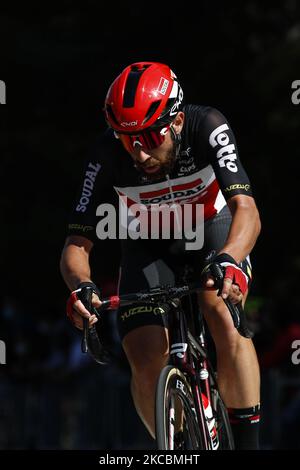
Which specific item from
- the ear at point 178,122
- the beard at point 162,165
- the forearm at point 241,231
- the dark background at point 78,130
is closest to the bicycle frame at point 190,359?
the forearm at point 241,231

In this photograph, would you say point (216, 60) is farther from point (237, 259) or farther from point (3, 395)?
point (237, 259)

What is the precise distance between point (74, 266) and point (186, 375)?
0.76 m

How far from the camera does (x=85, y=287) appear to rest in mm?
5242

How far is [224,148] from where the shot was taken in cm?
562

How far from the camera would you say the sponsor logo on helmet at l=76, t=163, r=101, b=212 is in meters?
5.83

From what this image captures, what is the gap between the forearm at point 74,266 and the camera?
559 cm

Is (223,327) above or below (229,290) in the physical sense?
above

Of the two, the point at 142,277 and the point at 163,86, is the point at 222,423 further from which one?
the point at 163,86

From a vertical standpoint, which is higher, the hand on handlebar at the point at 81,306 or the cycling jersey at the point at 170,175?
the cycling jersey at the point at 170,175

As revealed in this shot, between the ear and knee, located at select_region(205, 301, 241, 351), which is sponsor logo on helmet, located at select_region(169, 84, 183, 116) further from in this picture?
knee, located at select_region(205, 301, 241, 351)

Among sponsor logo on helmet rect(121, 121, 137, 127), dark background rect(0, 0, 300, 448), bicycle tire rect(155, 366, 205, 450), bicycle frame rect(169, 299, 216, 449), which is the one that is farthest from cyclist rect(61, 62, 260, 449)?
dark background rect(0, 0, 300, 448)

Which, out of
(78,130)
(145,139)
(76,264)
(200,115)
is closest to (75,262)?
(76,264)

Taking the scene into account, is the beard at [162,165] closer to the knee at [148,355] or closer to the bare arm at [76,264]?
the bare arm at [76,264]
